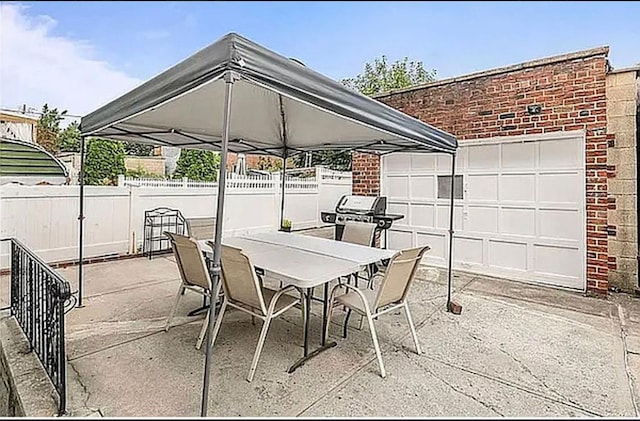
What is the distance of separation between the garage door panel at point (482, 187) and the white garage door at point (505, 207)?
0.04 ft

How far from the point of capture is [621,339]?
317cm

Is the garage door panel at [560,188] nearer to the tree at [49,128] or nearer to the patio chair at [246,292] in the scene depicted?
the patio chair at [246,292]

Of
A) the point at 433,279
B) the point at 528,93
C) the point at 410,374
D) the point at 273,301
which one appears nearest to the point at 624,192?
the point at 528,93

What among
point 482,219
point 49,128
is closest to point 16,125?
point 49,128

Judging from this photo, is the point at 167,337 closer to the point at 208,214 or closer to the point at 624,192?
the point at 208,214

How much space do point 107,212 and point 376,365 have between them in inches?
204

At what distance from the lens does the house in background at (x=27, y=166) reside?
639 cm

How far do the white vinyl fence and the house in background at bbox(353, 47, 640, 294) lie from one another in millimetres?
3368

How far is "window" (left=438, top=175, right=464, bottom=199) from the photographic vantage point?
5.70 m

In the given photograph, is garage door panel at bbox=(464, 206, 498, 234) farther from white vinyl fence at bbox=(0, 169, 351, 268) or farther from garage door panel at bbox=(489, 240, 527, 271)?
white vinyl fence at bbox=(0, 169, 351, 268)

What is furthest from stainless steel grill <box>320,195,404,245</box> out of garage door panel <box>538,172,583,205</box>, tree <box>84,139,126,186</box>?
tree <box>84,139,126,186</box>

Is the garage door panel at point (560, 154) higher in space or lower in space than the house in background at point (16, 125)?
lower

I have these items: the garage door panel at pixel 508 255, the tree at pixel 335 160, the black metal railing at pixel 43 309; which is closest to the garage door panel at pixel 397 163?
the garage door panel at pixel 508 255

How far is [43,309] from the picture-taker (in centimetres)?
247
